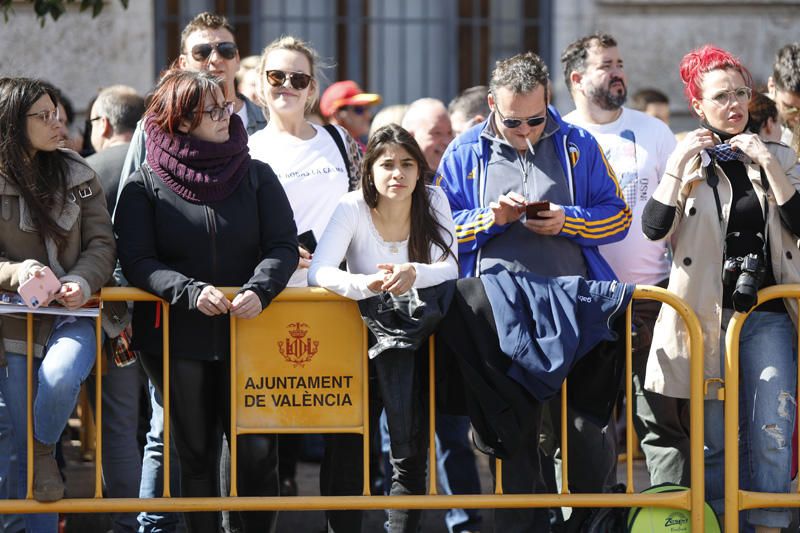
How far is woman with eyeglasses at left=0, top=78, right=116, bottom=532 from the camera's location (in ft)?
16.4

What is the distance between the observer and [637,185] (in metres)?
6.15

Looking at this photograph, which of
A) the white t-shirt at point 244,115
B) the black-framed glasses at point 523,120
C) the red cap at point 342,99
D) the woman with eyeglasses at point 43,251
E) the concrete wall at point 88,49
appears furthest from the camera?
the concrete wall at point 88,49

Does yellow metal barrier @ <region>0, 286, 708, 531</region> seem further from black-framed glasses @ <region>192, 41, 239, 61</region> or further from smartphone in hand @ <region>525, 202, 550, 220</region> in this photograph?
black-framed glasses @ <region>192, 41, 239, 61</region>

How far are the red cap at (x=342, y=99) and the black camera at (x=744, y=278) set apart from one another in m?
3.43

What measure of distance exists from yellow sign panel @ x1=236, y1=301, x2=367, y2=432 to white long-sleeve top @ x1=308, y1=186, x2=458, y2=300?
16 centimetres

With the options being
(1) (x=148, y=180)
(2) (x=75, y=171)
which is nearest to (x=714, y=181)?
(1) (x=148, y=180)

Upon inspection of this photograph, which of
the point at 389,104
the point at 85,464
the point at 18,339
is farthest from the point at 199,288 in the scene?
the point at 389,104

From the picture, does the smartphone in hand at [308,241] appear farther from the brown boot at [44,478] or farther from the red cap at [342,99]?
the red cap at [342,99]

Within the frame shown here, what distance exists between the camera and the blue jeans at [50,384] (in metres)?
4.96

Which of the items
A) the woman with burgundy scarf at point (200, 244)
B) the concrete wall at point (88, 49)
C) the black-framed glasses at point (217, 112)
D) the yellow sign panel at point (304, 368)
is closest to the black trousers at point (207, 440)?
the woman with burgundy scarf at point (200, 244)

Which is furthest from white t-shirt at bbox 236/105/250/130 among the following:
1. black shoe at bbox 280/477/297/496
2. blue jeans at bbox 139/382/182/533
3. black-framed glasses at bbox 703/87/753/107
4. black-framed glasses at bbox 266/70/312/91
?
black-framed glasses at bbox 703/87/753/107

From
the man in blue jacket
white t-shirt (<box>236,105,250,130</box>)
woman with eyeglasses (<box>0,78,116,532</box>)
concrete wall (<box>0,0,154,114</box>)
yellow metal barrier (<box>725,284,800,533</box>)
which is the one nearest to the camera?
woman with eyeglasses (<box>0,78,116,532</box>)

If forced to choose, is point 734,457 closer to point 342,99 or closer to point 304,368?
point 304,368

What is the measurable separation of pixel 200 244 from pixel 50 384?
0.77 meters
